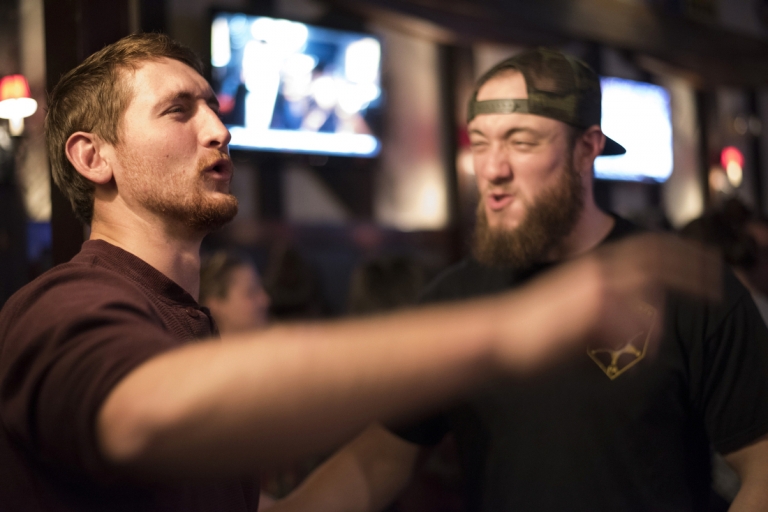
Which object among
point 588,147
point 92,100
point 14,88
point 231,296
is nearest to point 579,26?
point 231,296

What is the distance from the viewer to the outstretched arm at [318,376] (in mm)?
654

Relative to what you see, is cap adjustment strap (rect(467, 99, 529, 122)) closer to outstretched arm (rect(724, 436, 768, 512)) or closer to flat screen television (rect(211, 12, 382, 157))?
outstretched arm (rect(724, 436, 768, 512))

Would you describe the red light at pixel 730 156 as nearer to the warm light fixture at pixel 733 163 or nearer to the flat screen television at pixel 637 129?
the warm light fixture at pixel 733 163

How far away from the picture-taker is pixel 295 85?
16.1 ft

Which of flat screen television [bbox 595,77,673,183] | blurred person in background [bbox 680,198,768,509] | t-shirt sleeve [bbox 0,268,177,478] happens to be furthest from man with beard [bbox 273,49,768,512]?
flat screen television [bbox 595,77,673,183]

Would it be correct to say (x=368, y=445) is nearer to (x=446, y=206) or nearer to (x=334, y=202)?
(x=334, y=202)

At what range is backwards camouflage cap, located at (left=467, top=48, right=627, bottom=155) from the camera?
1.68 meters

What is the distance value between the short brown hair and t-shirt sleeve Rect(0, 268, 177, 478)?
453 millimetres

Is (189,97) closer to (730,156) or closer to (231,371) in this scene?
(231,371)

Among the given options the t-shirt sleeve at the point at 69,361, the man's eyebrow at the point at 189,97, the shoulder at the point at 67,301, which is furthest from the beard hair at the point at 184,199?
the t-shirt sleeve at the point at 69,361

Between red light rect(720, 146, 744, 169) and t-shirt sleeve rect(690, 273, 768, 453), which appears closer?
t-shirt sleeve rect(690, 273, 768, 453)

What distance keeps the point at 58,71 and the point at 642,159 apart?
6.78 meters

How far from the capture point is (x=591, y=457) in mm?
1478

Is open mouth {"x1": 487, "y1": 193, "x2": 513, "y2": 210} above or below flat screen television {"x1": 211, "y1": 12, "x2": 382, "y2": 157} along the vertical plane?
below
